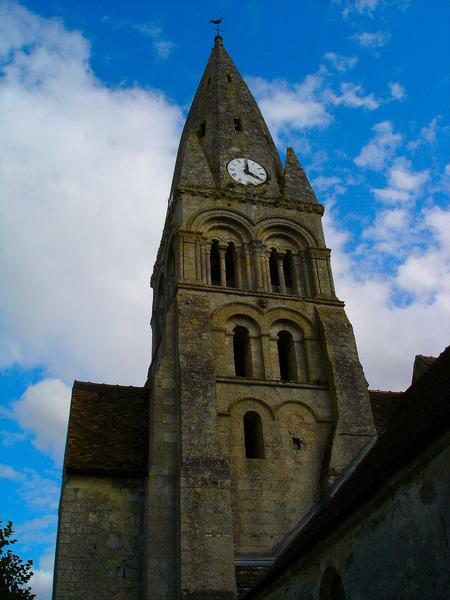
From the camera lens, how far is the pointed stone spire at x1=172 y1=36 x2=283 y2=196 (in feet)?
81.7

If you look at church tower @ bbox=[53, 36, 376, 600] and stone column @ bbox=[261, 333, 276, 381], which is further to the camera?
stone column @ bbox=[261, 333, 276, 381]

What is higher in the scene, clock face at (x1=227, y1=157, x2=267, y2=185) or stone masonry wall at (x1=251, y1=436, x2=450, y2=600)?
clock face at (x1=227, y1=157, x2=267, y2=185)

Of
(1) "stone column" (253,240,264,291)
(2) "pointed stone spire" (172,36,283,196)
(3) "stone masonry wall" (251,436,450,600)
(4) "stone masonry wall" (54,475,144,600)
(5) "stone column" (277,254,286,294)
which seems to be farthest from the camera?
(2) "pointed stone spire" (172,36,283,196)

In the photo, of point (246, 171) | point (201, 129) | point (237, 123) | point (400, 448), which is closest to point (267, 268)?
point (246, 171)

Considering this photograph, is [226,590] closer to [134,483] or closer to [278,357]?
[134,483]

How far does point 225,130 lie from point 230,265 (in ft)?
22.2

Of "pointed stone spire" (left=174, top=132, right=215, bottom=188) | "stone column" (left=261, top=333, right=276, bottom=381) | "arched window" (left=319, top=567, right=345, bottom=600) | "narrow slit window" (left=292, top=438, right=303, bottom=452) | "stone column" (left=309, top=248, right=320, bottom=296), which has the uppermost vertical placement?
"pointed stone spire" (left=174, top=132, right=215, bottom=188)

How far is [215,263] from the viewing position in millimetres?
23266

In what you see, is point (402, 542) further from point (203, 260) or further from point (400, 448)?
point (203, 260)

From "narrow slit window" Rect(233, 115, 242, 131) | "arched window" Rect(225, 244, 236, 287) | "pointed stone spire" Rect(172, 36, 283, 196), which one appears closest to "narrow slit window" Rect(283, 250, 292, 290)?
"arched window" Rect(225, 244, 236, 287)

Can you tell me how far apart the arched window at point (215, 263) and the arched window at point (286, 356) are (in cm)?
314

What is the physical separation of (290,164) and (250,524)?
1498cm

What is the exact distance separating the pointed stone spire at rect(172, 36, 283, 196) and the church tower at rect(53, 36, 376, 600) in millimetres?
242

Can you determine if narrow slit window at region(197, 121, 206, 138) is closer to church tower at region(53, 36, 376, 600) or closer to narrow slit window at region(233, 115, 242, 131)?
narrow slit window at region(233, 115, 242, 131)
